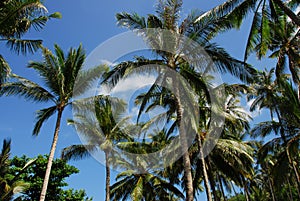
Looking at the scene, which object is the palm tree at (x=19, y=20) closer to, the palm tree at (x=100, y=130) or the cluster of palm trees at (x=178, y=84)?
the cluster of palm trees at (x=178, y=84)

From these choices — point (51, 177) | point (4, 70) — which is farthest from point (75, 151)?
point (4, 70)

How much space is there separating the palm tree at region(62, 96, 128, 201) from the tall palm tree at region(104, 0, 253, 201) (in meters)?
6.04

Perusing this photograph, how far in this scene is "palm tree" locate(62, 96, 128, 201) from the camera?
17.6m

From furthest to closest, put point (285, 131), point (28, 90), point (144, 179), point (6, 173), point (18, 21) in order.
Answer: point (144, 179) < point (285, 131) < point (6, 173) < point (28, 90) < point (18, 21)

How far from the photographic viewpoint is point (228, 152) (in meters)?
17.0

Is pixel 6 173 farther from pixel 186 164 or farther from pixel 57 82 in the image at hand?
pixel 186 164

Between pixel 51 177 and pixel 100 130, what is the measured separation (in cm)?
431

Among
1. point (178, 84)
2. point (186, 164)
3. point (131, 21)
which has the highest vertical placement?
point (131, 21)

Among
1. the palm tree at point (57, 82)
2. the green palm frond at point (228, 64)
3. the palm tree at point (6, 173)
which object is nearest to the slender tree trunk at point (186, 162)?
the green palm frond at point (228, 64)

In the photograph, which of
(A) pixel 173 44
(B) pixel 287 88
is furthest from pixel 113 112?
(B) pixel 287 88

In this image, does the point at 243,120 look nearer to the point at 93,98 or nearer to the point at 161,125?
the point at 161,125

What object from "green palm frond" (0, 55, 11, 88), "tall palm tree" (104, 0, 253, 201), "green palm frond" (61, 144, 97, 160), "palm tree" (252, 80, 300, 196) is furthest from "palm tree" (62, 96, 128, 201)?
"palm tree" (252, 80, 300, 196)

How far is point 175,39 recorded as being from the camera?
11047 millimetres

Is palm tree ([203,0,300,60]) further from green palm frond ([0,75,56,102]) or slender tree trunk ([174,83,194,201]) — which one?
green palm frond ([0,75,56,102])
